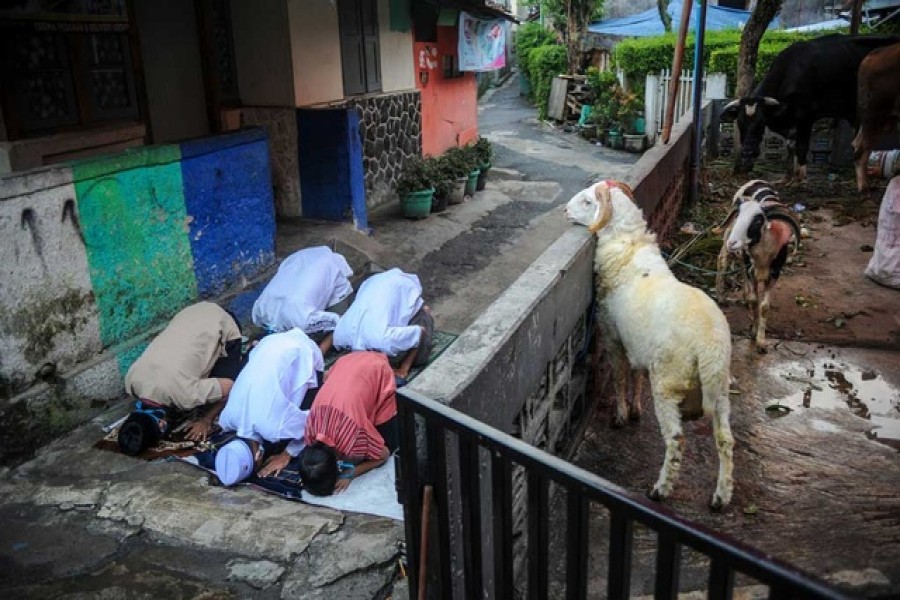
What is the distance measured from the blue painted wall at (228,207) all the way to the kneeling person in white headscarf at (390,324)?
56.9 inches

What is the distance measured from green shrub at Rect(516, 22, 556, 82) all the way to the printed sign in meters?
12.5

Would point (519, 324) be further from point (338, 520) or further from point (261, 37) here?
point (261, 37)

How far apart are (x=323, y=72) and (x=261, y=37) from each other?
1.05 metres

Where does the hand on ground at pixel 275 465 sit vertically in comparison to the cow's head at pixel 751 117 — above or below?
below

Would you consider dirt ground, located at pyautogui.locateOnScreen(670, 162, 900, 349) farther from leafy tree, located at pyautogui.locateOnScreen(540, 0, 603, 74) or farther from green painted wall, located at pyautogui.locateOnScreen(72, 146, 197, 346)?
leafy tree, located at pyautogui.locateOnScreen(540, 0, 603, 74)

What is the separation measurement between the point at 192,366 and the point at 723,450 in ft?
11.6

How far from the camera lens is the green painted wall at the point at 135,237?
203 inches

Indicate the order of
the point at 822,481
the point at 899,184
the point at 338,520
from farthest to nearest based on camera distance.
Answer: the point at 899,184
the point at 822,481
the point at 338,520

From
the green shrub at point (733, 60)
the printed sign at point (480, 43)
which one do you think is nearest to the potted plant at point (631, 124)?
the green shrub at point (733, 60)

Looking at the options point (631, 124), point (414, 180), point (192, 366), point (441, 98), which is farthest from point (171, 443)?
point (631, 124)

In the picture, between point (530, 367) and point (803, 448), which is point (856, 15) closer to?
point (803, 448)

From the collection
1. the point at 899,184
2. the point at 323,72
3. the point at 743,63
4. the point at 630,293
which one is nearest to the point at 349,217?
the point at 323,72

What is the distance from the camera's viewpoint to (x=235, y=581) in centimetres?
325

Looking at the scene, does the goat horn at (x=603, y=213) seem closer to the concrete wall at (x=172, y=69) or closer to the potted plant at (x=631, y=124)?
the concrete wall at (x=172, y=69)
